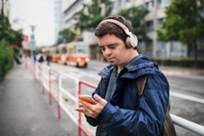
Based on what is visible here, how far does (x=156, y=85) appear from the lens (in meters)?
2.28

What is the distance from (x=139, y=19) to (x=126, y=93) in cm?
4990

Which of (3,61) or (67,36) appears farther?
(67,36)

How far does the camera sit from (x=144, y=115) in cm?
221

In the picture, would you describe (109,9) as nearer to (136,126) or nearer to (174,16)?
(174,16)

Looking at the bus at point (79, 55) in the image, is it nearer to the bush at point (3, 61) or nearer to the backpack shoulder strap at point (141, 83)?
the bush at point (3, 61)

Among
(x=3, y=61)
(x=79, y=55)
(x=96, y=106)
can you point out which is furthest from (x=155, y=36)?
(x=96, y=106)

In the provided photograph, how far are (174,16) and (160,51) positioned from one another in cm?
1672

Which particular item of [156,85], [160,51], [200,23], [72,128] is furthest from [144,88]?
[160,51]

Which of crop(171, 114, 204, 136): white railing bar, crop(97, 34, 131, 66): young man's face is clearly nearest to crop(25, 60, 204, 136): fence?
crop(171, 114, 204, 136): white railing bar

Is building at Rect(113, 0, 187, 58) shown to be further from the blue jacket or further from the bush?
the blue jacket

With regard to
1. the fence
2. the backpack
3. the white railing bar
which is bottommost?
the fence

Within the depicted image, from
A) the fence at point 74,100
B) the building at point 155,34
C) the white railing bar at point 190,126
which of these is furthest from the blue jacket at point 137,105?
the building at point 155,34

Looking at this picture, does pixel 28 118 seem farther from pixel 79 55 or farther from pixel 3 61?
pixel 79 55

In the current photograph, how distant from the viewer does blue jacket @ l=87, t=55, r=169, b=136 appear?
220cm
